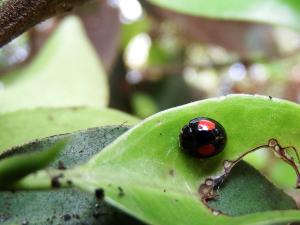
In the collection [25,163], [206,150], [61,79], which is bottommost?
[61,79]

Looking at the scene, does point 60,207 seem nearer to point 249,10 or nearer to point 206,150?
point 206,150

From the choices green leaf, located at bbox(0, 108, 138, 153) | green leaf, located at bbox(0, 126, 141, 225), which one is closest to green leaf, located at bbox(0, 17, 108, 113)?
green leaf, located at bbox(0, 108, 138, 153)

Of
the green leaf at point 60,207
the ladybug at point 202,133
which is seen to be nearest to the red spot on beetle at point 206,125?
the ladybug at point 202,133

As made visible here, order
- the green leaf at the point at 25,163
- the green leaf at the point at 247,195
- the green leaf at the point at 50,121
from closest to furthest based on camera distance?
the green leaf at the point at 25,163, the green leaf at the point at 247,195, the green leaf at the point at 50,121

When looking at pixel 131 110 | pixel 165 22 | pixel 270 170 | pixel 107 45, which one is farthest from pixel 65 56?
pixel 270 170

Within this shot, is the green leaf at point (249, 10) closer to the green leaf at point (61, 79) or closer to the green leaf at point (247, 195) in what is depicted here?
the green leaf at point (61, 79)

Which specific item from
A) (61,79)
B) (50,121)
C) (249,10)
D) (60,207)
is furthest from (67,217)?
(249,10)
